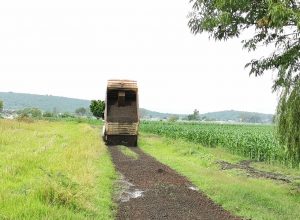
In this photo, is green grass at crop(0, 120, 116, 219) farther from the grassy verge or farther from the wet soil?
the wet soil

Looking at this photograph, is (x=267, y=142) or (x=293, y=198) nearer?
(x=293, y=198)

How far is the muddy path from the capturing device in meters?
11.2

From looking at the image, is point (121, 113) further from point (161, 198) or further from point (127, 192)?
point (161, 198)

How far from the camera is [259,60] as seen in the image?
43.2ft

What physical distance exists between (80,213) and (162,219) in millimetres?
2030

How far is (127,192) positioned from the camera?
14.0 metres

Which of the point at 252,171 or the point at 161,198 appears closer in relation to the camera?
the point at 161,198

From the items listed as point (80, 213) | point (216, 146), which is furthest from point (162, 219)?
point (216, 146)

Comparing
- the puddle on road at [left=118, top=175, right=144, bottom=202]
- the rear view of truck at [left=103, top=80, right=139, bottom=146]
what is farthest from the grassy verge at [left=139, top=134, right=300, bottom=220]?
the rear view of truck at [left=103, top=80, right=139, bottom=146]

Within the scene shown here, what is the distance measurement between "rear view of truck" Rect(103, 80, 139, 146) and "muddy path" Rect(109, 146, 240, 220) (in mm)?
13499

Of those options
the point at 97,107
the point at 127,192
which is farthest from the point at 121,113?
the point at 97,107

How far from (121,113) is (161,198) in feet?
65.9

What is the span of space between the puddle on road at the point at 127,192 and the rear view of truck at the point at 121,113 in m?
16.1

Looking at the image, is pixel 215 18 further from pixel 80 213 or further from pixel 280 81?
pixel 80 213
